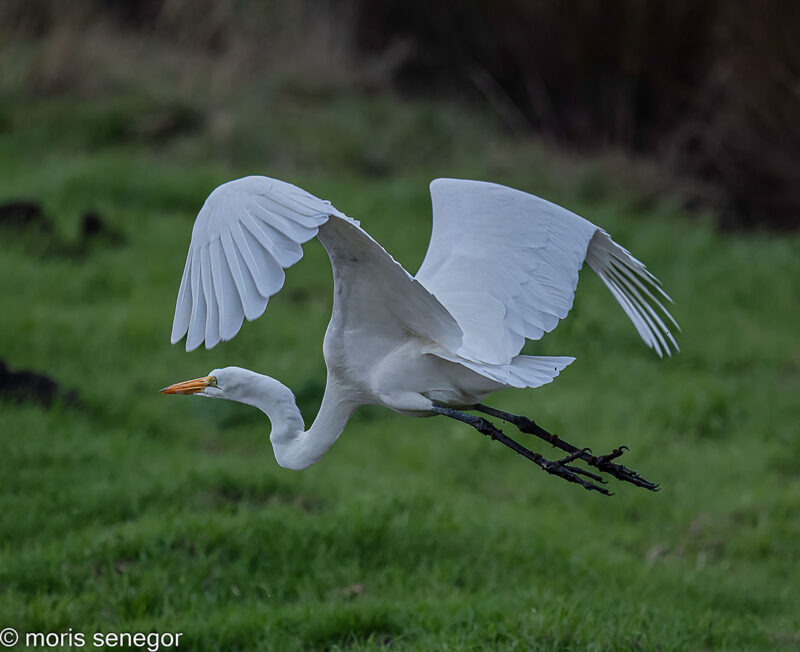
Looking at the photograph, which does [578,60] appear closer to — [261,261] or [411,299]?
[411,299]

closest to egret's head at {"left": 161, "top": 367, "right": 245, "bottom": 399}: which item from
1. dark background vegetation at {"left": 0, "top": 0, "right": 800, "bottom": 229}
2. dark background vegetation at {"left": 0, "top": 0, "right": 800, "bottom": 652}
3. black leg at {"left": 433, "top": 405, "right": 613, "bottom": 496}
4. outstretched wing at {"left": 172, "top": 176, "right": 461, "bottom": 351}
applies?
outstretched wing at {"left": 172, "top": 176, "right": 461, "bottom": 351}

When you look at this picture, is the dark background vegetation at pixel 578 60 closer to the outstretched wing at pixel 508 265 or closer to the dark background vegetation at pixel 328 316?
the dark background vegetation at pixel 328 316

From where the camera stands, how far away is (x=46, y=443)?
5203 millimetres

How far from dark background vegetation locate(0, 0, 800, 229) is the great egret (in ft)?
23.2

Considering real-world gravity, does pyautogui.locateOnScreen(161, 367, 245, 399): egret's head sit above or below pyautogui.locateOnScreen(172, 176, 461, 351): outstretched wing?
below

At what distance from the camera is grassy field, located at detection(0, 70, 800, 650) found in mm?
3955

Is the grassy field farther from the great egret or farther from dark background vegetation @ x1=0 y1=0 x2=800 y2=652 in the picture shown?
the great egret

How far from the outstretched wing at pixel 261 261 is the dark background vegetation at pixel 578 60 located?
25.9 feet

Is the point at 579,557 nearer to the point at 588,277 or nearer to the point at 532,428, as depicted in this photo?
the point at 532,428

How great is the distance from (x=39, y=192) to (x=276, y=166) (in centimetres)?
245

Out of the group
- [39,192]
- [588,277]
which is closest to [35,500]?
[39,192]

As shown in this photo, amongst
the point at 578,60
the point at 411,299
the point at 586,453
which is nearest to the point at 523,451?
the point at 586,453

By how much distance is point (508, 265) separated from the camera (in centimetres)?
371

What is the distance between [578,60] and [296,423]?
943 cm
